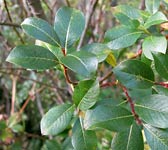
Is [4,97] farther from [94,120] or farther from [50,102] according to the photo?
[94,120]

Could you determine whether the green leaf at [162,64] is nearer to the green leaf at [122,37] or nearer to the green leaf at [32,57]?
the green leaf at [122,37]

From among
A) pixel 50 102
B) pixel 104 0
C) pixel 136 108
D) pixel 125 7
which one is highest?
pixel 125 7

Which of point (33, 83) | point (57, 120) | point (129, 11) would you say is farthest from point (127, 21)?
point (33, 83)

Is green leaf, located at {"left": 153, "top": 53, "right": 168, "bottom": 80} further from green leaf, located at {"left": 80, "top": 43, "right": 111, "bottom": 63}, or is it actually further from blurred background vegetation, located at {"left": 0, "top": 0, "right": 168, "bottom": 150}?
blurred background vegetation, located at {"left": 0, "top": 0, "right": 168, "bottom": 150}

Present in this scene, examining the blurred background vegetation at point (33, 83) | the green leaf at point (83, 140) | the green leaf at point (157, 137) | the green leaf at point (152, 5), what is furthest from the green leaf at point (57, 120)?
the blurred background vegetation at point (33, 83)

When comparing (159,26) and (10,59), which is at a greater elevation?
(10,59)

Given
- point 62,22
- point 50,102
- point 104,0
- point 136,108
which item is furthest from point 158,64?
point 50,102

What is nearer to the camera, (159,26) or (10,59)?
(10,59)

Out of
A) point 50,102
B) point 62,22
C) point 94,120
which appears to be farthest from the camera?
point 50,102
